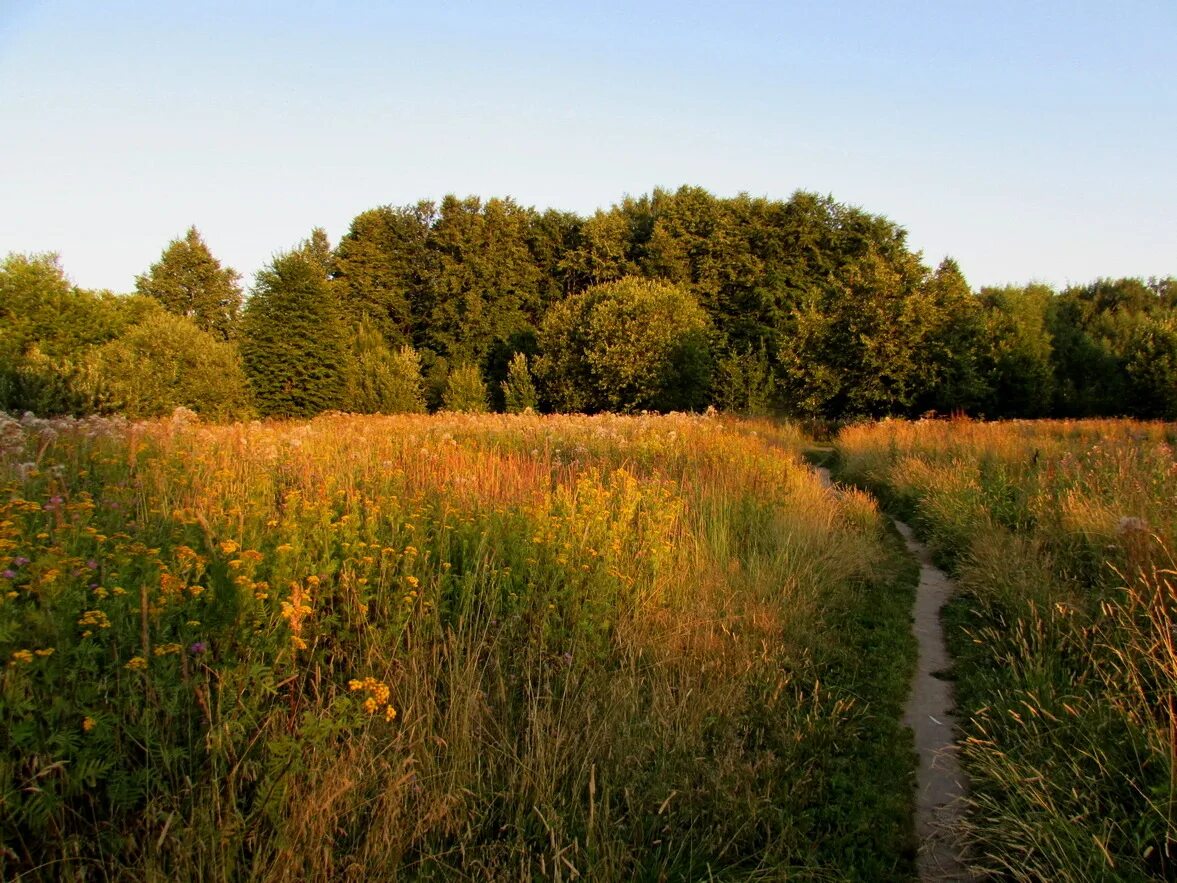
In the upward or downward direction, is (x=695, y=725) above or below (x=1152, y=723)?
below

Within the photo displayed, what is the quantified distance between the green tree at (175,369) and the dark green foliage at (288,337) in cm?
127

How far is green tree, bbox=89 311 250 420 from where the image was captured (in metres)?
19.2

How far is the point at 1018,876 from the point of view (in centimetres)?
289

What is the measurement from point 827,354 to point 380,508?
25.7 metres

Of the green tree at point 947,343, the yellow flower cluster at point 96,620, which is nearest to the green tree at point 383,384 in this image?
the green tree at point 947,343

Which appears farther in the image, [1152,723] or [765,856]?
[1152,723]

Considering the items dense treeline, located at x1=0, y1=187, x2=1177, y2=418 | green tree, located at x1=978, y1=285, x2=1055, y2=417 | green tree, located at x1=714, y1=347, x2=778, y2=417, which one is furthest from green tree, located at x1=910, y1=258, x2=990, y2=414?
green tree, located at x1=714, y1=347, x2=778, y2=417

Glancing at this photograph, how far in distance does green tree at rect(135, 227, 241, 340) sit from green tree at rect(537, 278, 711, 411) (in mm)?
29493

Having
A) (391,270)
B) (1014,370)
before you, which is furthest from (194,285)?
(1014,370)

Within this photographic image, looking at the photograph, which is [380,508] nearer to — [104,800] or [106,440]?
[104,800]

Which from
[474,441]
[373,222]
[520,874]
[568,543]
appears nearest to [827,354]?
[474,441]

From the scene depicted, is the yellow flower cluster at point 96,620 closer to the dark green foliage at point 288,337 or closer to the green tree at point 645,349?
the dark green foliage at point 288,337

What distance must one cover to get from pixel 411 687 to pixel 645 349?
30270mm

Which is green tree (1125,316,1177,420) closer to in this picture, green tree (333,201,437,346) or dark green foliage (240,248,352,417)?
dark green foliage (240,248,352,417)
